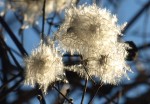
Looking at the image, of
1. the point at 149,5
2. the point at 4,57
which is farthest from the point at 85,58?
the point at 149,5

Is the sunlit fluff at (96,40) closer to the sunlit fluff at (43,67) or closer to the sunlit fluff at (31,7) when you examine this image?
the sunlit fluff at (43,67)

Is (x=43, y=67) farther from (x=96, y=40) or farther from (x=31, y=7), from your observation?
(x=31, y=7)

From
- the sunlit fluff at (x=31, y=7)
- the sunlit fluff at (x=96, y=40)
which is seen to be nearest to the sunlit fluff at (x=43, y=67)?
the sunlit fluff at (x=96, y=40)

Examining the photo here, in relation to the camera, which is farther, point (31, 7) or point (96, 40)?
point (31, 7)

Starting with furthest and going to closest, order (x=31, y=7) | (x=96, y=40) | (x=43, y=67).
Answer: (x=31, y=7) < (x=43, y=67) < (x=96, y=40)

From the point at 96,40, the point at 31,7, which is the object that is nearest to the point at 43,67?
the point at 96,40

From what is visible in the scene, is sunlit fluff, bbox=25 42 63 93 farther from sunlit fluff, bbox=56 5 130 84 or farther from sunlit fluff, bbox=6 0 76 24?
sunlit fluff, bbox=6 0 76 24
